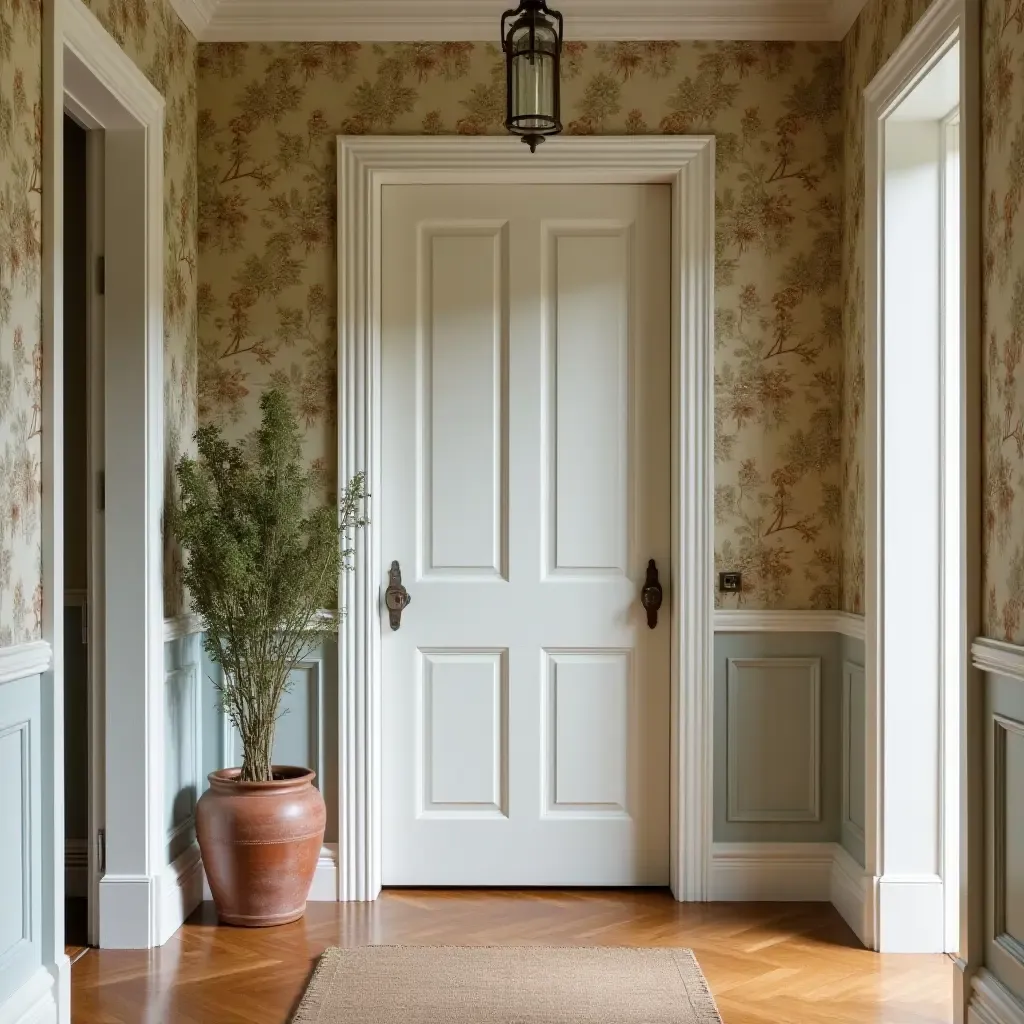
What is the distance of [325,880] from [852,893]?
1649 millimetres

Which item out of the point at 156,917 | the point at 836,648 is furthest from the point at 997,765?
the point at 156,917

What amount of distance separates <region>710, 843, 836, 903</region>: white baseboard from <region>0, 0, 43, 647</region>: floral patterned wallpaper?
2.38m

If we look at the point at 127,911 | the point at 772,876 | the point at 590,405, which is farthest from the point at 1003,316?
the point at 127,911

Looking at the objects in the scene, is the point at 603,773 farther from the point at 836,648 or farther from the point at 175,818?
the point at 175,818

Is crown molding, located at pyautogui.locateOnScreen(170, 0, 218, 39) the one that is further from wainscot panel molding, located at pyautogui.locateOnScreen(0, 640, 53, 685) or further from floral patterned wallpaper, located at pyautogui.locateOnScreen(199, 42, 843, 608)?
wainscot panel molding, located at pyautogui.locateOnScreen(0, 640, 53, 685)

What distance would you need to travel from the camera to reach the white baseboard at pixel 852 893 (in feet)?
12.6

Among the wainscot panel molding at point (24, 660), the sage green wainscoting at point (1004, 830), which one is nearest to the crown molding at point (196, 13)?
the wainscot panel molding at point (24, 660)

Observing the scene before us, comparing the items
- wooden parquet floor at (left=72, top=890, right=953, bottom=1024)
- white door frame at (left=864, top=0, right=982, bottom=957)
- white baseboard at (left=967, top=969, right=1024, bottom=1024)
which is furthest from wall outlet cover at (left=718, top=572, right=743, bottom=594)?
white baseboard at (left=967, top=969, right=1024, bottom=1024)

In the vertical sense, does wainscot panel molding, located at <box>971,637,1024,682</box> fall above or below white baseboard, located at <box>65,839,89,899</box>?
above

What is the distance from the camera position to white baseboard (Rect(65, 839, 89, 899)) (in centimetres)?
429

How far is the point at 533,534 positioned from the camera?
4387 mm

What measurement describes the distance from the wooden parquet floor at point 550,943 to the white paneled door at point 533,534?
250 mm

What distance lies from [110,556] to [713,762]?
1.99 metres

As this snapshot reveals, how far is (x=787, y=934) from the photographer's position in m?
3.91
